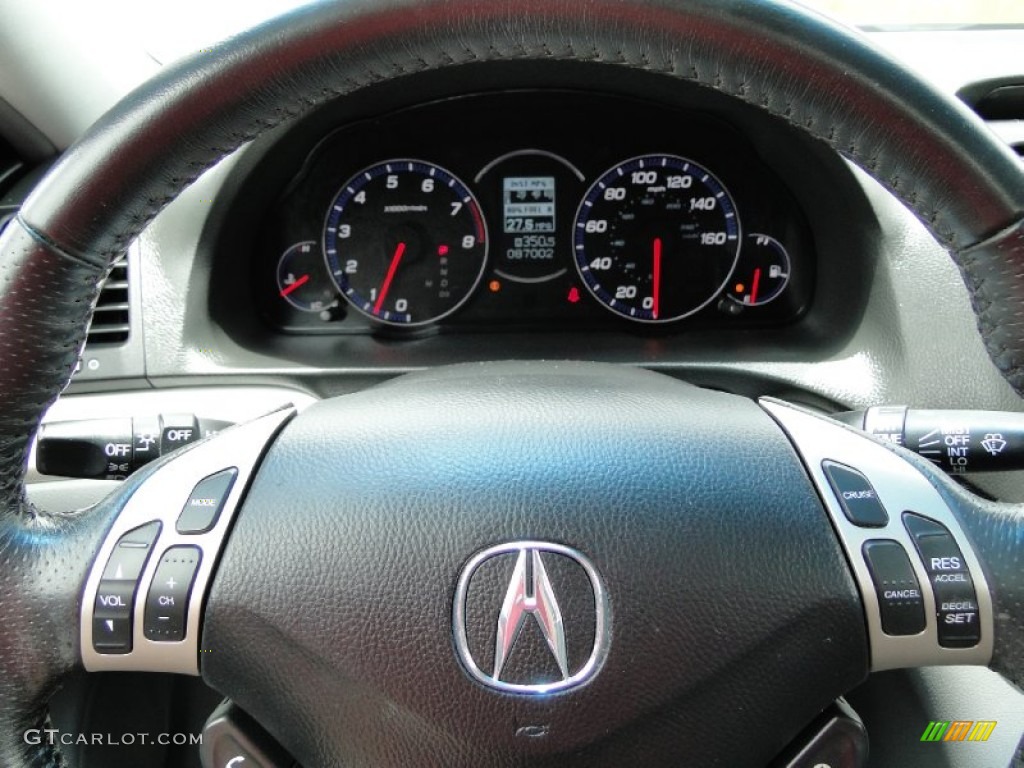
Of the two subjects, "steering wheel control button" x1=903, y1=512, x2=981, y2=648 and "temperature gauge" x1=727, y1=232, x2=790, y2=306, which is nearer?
"steering wheel control button" x1=903, y1=512, x2=981, y2=648

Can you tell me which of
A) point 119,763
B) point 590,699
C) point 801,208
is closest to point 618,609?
point 590,699

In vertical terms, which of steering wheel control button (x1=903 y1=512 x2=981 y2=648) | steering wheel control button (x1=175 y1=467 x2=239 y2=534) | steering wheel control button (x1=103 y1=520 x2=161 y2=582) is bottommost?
steering wheel control button (x1=903 y1=512 x2=981 y2=648)

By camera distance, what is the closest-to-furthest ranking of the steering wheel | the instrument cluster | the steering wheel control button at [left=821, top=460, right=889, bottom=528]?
the steering wheel
the steering wheel control button at [left=821, top=460, right=889, bottom=528]
the instrument cluster

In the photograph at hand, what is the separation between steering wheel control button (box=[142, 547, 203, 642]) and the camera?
0.87 metres

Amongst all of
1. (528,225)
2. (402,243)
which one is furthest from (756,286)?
(402,243)

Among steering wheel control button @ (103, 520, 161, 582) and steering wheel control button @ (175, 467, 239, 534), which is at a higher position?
steering wheel control button @ (175, 467, 239, 534)

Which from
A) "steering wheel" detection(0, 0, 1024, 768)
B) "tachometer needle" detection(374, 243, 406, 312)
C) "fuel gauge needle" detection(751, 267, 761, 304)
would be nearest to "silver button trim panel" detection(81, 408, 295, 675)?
"steering wheel" detection(0, 0, 1024, 768)

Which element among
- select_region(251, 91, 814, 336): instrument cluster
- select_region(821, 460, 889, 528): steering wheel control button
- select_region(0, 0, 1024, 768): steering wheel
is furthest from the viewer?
A: select_region(251, 91, 814, 336): instrument cluster

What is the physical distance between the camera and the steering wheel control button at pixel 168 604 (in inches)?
34.1

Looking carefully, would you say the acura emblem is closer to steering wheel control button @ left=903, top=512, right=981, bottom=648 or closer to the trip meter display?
steering wheel control button @ left=903, top=512, right=981, bottom=648

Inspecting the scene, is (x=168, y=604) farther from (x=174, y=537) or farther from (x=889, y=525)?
(x=889, y=525)

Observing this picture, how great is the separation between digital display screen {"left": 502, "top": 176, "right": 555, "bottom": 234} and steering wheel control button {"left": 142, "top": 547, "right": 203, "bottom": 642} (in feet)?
4.92

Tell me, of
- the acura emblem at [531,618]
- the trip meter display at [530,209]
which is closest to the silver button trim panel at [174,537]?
the acura emblem at [531,618]

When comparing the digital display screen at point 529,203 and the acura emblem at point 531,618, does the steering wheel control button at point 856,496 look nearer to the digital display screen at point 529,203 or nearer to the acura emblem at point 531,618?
the acura emblem at point 531,618
